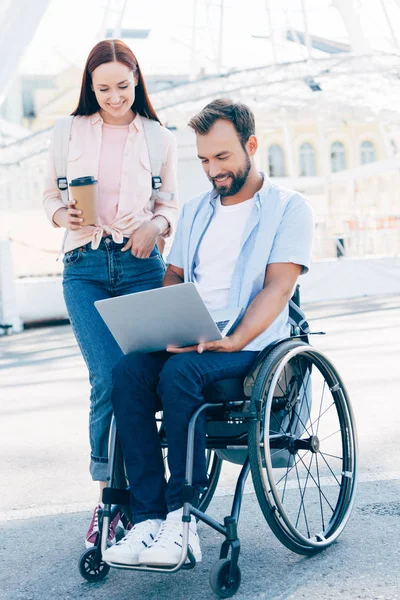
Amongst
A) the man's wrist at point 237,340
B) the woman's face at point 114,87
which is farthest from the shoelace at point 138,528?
the woman's face at point 114,87

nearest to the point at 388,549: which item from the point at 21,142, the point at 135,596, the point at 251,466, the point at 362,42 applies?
the point at 251,466

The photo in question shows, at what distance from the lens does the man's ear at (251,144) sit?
2.94 meters

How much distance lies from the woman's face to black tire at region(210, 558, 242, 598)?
1.46 metres

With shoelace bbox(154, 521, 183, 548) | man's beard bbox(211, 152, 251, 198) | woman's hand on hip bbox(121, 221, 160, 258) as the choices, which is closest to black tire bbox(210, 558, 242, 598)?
shoelace bbox(154, 521, 183, 548)

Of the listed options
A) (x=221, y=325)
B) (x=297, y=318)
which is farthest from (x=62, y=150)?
(x=297, y=318)

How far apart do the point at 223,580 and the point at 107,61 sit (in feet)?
5.34

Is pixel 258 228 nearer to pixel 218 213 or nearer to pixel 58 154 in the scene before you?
pixel 218 213

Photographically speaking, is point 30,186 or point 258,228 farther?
point 30,186

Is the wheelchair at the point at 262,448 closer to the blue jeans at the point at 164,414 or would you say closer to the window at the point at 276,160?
the blue jeans at the point at 164,414

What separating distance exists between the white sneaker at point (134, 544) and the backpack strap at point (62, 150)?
114 cm

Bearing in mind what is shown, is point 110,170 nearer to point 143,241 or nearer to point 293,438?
point 143,241

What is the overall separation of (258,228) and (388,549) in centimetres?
105

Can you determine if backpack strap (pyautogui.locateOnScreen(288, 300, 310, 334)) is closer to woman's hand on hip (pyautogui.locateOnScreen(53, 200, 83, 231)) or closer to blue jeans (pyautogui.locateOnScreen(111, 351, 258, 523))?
blue jeans (pyautogui.locateOnScreen(111, 351, 258, 523))

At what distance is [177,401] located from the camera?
8.25ft
